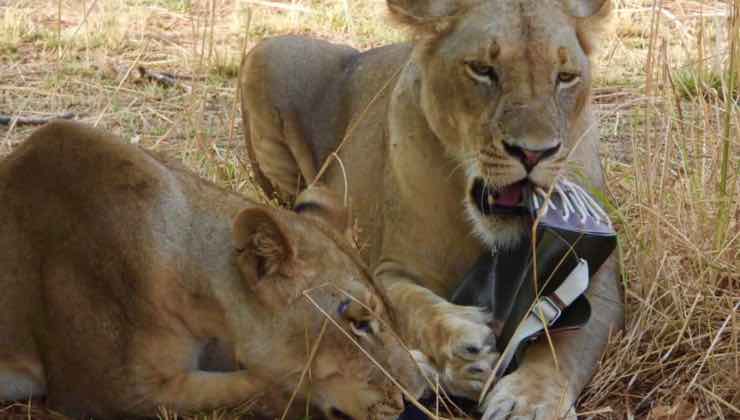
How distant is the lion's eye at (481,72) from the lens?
298 cm

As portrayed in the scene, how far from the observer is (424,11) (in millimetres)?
3291

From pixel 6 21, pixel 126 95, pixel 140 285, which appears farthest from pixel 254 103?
pixel 140 285

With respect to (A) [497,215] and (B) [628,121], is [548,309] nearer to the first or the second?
(A) [497,215]

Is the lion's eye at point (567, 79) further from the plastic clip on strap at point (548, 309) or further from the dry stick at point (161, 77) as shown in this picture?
the dry stick at point (161, 77)

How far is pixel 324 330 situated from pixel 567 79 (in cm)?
99

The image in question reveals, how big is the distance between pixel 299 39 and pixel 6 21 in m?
1.85

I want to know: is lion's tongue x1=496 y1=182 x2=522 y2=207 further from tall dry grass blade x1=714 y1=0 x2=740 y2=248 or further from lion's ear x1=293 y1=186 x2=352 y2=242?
tall dry grass blade x1=714 y1=0 x2=740 y2=248

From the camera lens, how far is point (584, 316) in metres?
2.93

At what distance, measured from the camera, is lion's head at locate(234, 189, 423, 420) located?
242cm

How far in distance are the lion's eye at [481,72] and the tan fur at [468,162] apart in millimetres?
15

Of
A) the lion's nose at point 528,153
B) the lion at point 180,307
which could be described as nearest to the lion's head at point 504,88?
the lion's nose at point 528,153

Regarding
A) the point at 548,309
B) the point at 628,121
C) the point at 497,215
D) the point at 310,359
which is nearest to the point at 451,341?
the point at 548,309

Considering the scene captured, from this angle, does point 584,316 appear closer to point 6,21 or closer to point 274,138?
point 274,138

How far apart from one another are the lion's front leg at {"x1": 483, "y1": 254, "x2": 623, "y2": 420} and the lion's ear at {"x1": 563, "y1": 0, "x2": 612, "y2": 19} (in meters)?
0.65
